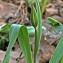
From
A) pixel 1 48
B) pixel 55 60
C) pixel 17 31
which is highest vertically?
pixel 17 31

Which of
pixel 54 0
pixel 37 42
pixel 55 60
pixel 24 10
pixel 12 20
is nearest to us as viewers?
pixel 55 60

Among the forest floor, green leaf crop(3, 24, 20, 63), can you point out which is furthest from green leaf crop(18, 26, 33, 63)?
the forest floor

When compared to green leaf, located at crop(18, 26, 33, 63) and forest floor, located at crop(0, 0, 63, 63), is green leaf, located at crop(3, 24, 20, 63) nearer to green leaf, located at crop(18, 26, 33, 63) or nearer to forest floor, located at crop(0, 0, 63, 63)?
green leaf, located at crop(18, 26, 33, 63)

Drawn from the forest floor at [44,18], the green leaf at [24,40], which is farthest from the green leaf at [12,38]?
the forest floor at [44,18]

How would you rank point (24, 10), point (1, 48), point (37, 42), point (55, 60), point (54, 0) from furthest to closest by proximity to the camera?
point (54, 0) < point (24, 10) < point (1, 48) < point (37, 42) < point (55, 60)

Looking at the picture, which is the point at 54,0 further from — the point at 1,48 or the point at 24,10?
the point at 1,48

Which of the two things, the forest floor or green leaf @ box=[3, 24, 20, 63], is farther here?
the forest floor

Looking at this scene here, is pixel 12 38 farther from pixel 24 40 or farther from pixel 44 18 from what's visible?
pixel 44 18

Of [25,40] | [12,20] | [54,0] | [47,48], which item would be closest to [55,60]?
[25,40]
